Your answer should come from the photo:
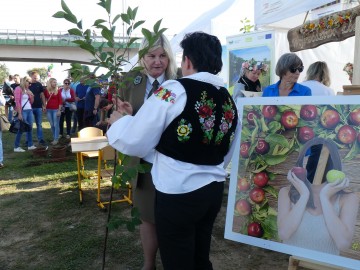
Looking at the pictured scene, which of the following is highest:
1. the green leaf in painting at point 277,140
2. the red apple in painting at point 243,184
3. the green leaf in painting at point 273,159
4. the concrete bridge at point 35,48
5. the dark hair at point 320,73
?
the concrete bridge at point 35,48

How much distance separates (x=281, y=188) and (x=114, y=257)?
66.1 inches

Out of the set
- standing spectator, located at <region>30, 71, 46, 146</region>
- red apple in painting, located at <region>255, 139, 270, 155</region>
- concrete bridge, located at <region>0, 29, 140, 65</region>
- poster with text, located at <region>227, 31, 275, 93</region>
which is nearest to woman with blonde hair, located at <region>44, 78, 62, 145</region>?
standing spectator, located at <region>30, 71, 46, 146</region>

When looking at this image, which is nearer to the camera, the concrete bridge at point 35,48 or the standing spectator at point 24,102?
the standing spectator at point 24,102

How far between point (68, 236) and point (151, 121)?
2297 mm

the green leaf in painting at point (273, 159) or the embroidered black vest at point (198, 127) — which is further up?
the embroidered black vest at point (198, 127)

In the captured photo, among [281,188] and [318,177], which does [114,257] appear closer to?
[281,188]

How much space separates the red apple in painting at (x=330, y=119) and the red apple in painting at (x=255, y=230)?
59cm

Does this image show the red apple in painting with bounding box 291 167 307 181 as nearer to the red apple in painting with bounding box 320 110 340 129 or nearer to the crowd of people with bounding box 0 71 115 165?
the red apple in painting with bounding box 320 110 340 129

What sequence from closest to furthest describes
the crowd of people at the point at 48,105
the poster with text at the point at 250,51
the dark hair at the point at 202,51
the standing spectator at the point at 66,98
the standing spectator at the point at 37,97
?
the dark hair at the point at 202,51 < the poster with text at the point at 250,51 < the crowd of people at the point at 48,105 < the standing spectator at the point at 37,97 < the standing spectator at the point at 66,98

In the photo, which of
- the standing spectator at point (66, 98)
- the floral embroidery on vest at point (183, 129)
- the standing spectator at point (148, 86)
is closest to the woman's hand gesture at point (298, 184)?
the floral embroidery on vest at point (183, 129)

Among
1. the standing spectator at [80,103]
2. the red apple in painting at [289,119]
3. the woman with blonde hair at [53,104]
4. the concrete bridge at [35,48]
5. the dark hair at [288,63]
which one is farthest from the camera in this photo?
the concrete bridge at [35,48]

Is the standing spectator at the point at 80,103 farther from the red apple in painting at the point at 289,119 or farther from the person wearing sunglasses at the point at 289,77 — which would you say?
the red apple in painting at the point at 289,119

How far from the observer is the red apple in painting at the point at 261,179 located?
1.69 m

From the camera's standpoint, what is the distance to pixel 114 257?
2.74 meters
